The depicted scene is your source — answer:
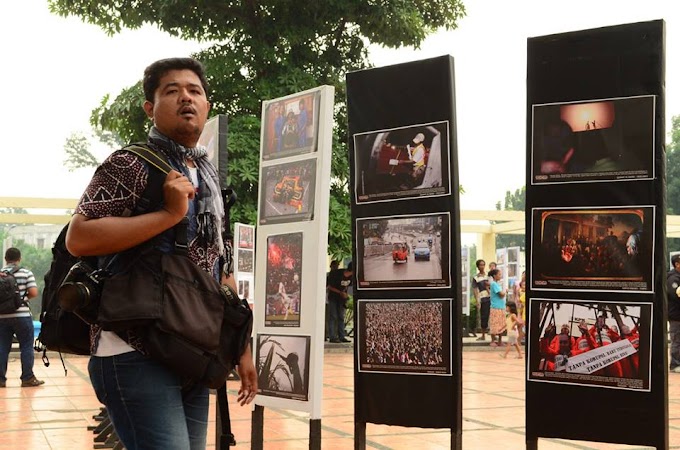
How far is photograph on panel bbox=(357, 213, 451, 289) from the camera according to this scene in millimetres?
4980

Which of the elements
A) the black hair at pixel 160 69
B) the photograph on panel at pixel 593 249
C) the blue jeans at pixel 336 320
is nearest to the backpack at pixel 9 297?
the blue jeans at pixel 336 320

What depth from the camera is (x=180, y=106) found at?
2775mm

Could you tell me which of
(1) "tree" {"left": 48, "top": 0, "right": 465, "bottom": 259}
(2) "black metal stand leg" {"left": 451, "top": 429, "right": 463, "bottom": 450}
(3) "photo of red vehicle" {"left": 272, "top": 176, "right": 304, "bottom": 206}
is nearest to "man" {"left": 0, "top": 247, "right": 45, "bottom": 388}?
(1) "tree" {"left": 48, "top": 0, "right": 465, "bottom": 259}

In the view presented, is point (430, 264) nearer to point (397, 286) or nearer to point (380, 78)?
point (397, 286)

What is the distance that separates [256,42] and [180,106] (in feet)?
51.2

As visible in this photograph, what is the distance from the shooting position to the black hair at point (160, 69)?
282 cm

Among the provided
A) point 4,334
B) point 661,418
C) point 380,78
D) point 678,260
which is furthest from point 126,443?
point 678,260

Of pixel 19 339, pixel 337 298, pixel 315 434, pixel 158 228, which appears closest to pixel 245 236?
pixel 19 339

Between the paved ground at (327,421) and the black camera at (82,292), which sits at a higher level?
the black camera at (82,292)

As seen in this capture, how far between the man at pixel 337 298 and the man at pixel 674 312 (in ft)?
22.2

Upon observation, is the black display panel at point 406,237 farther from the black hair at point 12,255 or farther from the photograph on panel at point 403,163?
the black hair at point 12,255

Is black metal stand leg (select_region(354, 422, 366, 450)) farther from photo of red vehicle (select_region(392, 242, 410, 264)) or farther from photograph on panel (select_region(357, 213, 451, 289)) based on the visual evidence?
photo of red vehicle (select_region(392, 242, 410, 264))

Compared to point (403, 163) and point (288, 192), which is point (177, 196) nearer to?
point (403, 163)

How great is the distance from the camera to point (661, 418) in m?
4.19
